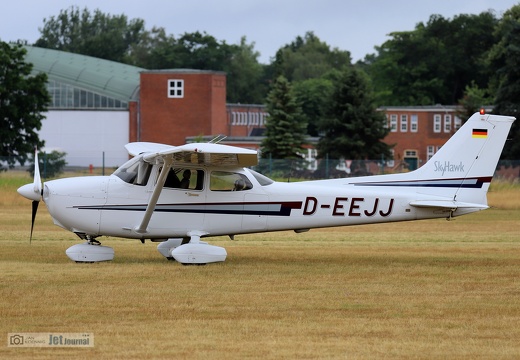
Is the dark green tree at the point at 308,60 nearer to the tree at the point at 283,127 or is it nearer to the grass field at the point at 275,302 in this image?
the tree at the point at 283,127

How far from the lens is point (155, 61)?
137500 millimetres

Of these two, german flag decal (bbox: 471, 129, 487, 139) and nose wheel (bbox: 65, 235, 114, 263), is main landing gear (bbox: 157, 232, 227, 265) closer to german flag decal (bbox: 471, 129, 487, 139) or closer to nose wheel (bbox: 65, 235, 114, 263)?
nose wheel (bbox: 65, 235, 114, 263)

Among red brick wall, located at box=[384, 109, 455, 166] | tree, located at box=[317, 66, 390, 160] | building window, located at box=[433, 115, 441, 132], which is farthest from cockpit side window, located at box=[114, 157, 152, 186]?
building window, located at box=[433, 115, 441, 132]

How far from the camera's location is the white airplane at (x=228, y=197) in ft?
57.3

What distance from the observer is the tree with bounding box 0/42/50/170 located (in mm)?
62125

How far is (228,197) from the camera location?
17.9 meters

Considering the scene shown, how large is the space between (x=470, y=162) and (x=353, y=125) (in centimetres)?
5269

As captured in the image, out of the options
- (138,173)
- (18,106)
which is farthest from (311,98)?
(138,173)

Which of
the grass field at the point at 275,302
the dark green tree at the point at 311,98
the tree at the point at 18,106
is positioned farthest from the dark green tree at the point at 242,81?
the grass field at the point at 275,302

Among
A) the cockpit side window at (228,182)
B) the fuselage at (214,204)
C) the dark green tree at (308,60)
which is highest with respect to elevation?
→ the dark green tree at (308,60)

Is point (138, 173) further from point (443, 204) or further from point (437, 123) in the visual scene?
point (437, 123)

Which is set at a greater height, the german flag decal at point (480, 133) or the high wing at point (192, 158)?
the german flag decal at point (480, 133)

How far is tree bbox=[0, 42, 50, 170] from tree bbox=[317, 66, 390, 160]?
18118 mm

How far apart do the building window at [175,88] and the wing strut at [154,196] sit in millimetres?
70965
